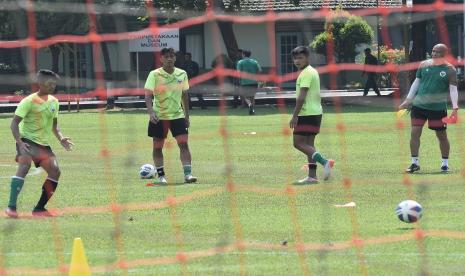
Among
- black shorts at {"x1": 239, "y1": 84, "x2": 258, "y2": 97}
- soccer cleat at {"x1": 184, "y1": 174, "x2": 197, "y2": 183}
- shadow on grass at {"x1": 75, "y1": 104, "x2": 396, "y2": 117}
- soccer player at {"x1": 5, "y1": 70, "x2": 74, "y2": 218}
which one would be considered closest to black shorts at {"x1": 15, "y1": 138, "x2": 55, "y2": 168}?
soccer player at {"x1": 5, "y1": 70, "x2": 74, "y2": 218}

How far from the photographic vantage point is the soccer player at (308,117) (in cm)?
Answer: 1445

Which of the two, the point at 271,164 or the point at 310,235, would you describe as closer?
the point at 310,235

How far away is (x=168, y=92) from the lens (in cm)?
1490

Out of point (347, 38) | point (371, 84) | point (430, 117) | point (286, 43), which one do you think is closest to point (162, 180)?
point (430, 117)

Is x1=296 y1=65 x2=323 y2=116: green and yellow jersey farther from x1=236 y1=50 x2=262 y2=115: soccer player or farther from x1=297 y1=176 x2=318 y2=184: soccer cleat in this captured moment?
x1=236 y1=50 x2=262 y2=115: soccer player

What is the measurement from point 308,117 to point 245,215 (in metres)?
3.18

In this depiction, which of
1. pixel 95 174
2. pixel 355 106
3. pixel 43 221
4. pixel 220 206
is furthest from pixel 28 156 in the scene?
pixel 355 106

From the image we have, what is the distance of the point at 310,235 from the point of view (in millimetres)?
10453

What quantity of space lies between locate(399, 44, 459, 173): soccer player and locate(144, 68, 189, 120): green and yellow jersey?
2.98 metres

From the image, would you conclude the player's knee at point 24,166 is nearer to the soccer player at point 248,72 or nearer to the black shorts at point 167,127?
the black shorts at point 167,127

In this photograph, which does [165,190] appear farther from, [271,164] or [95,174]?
[271,164]

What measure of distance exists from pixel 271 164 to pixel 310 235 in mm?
7266

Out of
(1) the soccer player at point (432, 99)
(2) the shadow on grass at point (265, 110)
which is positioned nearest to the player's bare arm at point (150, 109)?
(1) the soccer player at point (432, 99)

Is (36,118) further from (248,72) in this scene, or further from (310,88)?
(248,72)
